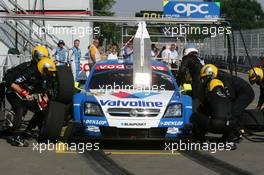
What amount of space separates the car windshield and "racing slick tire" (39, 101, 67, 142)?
93 cm

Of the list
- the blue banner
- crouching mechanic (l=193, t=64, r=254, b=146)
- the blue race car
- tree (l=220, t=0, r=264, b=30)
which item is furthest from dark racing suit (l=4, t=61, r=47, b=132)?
tree (l=220, t=0, r=264, b=30)

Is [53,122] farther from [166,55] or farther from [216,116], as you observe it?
[166,55]

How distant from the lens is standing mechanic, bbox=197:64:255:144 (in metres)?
10.1

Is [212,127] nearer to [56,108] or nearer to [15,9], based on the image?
[56,108]

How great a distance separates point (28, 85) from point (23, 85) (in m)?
0.10

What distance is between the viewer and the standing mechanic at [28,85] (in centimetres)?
1009

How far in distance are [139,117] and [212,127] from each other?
129 centimetres

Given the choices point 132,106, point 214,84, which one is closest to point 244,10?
point 214,84

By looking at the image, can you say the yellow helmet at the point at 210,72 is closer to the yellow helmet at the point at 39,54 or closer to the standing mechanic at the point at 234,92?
the standing mechanic at the point at 234,92

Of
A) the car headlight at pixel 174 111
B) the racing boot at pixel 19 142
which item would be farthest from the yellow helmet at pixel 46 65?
the car headlight at pixel 174 111

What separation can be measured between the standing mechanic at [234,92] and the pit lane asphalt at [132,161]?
0.40 m

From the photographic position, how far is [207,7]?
4578 cm

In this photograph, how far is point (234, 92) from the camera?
34.4 feet

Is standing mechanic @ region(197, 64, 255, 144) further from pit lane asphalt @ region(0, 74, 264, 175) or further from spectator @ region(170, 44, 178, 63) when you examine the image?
spectator @ region(170, 44, 178, 63)
